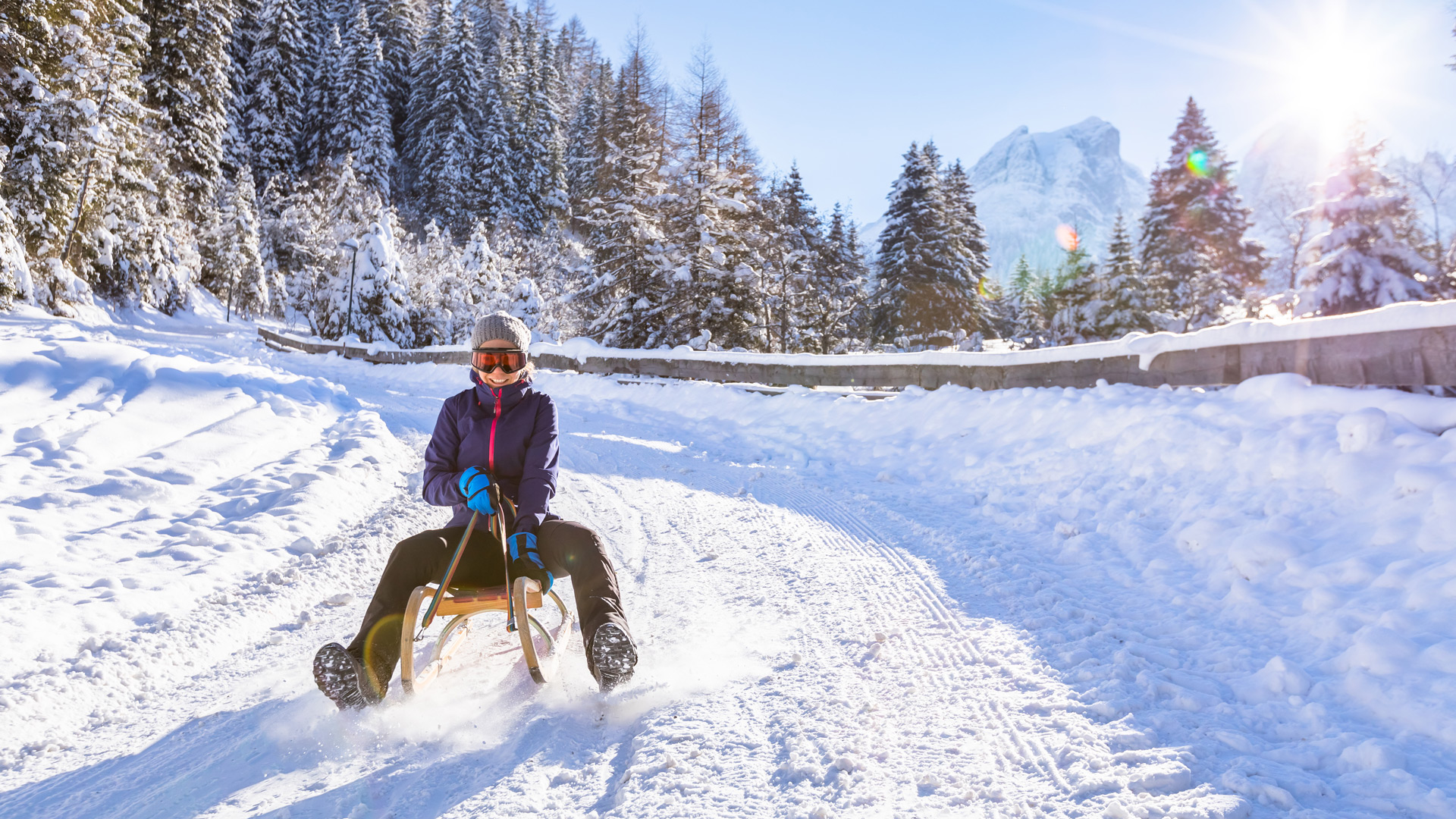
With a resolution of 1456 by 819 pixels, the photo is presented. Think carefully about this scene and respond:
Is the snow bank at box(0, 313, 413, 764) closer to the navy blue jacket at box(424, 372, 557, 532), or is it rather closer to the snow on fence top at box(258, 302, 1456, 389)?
the navy blue jacket at box(424, 372, 557, 532)

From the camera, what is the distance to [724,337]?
63.9 feet

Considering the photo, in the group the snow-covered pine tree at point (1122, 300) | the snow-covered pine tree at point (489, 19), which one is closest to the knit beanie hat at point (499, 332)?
the snow-covered pine tree at point (1122, 300)

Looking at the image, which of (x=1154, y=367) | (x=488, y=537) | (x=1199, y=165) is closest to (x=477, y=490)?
(x=488, y=537)

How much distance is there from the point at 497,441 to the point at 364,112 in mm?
58713

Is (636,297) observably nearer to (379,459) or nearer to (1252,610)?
(379,459)

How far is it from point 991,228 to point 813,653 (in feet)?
664

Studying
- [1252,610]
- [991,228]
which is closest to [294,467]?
[1252,610]

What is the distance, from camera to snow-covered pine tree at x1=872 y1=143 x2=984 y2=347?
1101 inches

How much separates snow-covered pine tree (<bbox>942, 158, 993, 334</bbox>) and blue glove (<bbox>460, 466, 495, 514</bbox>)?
2747 cm

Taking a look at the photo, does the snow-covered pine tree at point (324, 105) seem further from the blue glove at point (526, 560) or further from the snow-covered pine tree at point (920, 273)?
the blue glove at point (526, 560)

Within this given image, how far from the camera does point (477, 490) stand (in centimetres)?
Result: 284

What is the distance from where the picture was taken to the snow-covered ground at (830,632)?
220 cm

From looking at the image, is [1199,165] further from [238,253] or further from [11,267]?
[238,253]

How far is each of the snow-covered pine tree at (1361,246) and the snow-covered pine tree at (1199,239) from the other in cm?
1185
